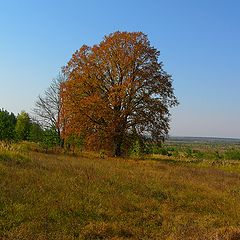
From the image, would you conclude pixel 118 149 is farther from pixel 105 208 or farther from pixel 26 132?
pixel 26 132

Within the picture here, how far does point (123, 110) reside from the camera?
30484 millimetres

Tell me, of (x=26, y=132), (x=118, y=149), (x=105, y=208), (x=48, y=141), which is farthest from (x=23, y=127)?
(x=105, y=208)

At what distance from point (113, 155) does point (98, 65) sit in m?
8.61

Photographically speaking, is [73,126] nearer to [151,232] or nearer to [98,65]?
[98,65]

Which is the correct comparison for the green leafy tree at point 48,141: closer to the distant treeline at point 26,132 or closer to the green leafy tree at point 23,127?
the distant treeline at point 26,132

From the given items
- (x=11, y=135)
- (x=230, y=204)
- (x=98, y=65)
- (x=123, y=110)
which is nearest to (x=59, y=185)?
(x=230, y=204)

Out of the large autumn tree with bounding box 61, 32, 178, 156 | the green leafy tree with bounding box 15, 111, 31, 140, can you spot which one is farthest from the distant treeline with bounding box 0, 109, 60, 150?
the large autumn tree with bounding box 61, 32, 178, 156

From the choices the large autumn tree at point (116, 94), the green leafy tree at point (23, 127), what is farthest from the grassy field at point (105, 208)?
the green leafy tree at point (23, 127)

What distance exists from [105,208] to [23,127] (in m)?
46.9

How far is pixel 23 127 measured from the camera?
178ft

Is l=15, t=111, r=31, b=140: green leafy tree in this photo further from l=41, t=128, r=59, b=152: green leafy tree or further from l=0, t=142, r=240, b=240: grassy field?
l=0, t=142, r=240, b=240: grassy field

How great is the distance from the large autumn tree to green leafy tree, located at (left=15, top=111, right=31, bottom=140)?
22.8 metres

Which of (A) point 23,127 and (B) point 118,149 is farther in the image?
(A) point 23,127

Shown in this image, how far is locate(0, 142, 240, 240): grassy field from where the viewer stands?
25.6 ft
